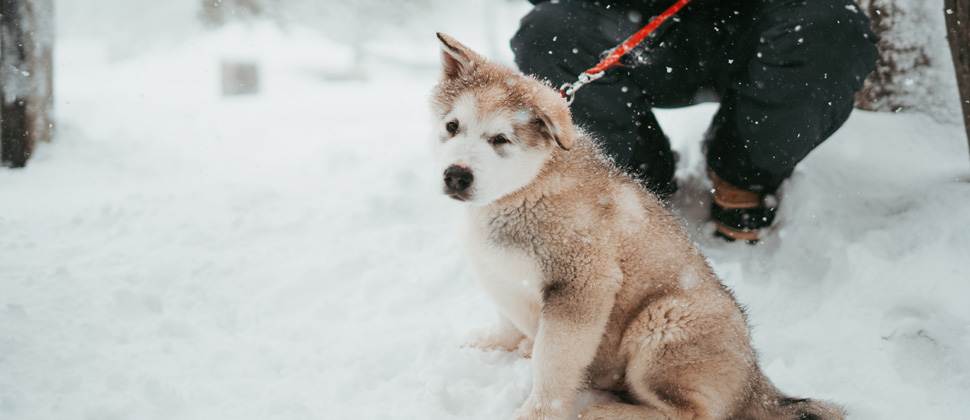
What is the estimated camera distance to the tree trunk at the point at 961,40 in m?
3.02

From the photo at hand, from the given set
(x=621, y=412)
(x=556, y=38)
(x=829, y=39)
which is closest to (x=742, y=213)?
(x=829, y=39)

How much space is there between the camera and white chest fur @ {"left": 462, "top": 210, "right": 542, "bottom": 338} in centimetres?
237

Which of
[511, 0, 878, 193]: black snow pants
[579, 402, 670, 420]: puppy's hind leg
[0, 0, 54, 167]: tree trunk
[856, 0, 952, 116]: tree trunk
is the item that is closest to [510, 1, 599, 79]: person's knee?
[511, 0, 878, 193]: black snow pants

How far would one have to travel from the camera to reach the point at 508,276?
7.94 feet

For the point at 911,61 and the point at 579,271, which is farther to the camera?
the point at 911,61

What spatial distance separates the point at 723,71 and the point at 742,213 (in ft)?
3.31

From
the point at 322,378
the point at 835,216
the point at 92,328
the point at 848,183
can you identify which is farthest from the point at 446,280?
the point at 848,183

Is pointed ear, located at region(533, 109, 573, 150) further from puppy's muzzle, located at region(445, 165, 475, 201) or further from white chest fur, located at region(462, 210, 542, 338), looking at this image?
white chest fur, located at region(462, 210, 542, 338)

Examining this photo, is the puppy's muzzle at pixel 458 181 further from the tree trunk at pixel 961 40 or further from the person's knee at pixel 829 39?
the tree trunk at pixel 961 40

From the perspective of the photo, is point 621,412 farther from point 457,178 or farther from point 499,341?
point 457,178

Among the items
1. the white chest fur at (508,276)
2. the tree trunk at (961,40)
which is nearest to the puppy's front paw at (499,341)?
the white chest fur at (508,276)

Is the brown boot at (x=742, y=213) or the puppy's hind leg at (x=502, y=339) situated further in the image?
the brown boot at (x=742, y=213)

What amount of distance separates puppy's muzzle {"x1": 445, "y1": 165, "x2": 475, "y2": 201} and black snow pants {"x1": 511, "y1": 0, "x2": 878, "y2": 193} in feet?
5.18

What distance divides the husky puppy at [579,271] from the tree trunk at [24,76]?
3615 millimetres
